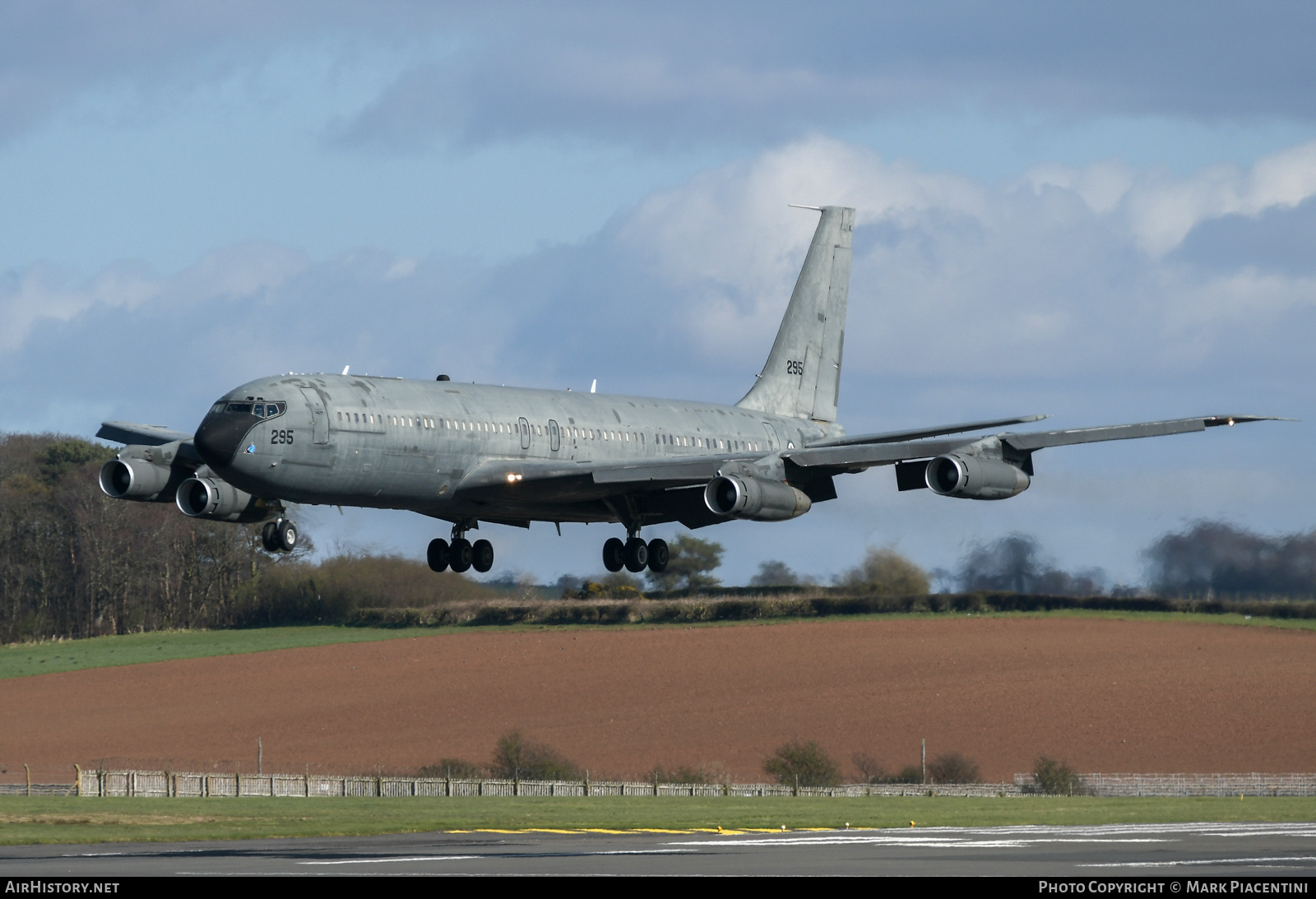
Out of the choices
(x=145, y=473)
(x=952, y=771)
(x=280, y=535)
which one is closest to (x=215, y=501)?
(x=145, y=473)

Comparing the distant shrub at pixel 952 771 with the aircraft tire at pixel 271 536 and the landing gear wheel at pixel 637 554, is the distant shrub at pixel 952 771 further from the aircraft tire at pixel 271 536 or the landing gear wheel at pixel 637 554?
the aircraft tire at pixel 271 536

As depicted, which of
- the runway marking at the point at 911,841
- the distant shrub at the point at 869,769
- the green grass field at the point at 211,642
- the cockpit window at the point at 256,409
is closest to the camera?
the runway marking at the point at 911,841

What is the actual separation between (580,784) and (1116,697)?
3085 cm

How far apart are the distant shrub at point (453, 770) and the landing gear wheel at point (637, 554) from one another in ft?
98.5

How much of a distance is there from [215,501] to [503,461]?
860 cm

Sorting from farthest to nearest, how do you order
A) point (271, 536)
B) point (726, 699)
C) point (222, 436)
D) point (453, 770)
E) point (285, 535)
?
point (726, 699)
point (453, 770)
point (271, 536)
point (285, 535)
point (222, 436)

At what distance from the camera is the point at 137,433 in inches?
2327

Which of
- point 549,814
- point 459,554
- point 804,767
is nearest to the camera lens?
point 459,554

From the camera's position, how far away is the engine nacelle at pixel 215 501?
177ft

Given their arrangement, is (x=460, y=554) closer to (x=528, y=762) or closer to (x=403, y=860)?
(x=403, y=860)

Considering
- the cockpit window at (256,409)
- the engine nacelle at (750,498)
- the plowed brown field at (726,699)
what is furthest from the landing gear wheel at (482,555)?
the plowed brown field at (726,699)

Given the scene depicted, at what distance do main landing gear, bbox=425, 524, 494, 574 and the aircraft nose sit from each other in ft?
38.0

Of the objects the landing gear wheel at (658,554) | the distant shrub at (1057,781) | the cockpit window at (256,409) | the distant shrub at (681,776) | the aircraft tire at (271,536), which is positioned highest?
the cockpit window at (256,409)

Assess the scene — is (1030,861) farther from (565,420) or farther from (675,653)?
(675,653)
